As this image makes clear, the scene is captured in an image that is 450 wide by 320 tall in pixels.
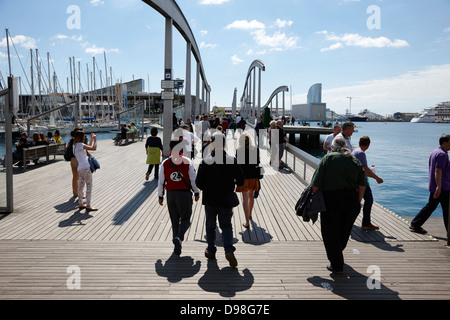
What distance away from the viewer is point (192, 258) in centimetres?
494

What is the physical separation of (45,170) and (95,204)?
5.82 m

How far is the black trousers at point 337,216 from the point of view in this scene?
4.39 metres

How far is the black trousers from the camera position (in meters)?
4.39

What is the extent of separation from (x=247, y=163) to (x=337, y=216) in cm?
225

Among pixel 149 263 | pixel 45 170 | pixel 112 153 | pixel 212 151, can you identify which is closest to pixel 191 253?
pixel 149 263

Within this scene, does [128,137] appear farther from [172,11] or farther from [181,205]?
[181,205]

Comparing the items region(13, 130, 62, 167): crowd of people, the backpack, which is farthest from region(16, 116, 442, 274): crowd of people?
region(13, 130, 62, 167): crowd of people

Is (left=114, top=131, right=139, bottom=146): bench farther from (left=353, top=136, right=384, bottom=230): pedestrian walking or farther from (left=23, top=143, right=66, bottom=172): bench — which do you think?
(left=353, top=136, right=384, bottom=230): pedestrian walking

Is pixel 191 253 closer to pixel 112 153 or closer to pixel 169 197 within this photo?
pixel 169 197

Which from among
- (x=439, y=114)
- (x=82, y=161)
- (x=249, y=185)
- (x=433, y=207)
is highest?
(x=439, y=114)

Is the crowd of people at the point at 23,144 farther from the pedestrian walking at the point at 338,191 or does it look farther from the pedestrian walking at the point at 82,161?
the pedestrian walking at the point at 338,191

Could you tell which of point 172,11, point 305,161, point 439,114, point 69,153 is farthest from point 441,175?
point 439,114

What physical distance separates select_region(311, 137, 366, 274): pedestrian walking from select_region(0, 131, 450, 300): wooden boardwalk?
0.39m

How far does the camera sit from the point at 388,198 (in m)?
21.0
